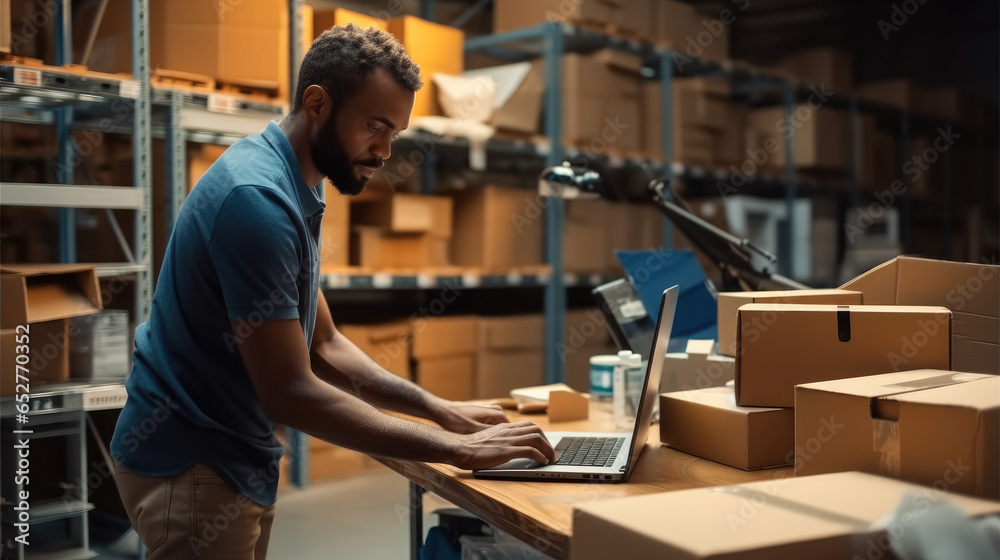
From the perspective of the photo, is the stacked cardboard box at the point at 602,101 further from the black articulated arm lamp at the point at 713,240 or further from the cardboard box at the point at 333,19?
the black articulated arm lamp at the point at 713,240

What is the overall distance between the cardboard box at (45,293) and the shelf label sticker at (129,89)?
59 centimetres

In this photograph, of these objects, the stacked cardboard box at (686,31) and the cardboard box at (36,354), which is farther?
the stacked cardboard box at (686,31)

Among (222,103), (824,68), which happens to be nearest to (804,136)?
(824,68)

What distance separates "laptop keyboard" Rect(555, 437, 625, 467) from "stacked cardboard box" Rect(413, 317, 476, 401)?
7.08 feet

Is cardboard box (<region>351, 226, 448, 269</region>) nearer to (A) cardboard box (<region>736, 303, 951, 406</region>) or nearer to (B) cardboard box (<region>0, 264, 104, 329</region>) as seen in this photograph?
(B) cardboard box (<region>0, 264, 104, 329</region>)

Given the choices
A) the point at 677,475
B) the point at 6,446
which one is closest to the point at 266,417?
the point at 677,475

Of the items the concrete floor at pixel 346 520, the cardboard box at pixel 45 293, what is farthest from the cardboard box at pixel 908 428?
the cardboard box at pixel 45 293

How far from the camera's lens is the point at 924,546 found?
2.86 ft

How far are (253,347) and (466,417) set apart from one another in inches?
21.0

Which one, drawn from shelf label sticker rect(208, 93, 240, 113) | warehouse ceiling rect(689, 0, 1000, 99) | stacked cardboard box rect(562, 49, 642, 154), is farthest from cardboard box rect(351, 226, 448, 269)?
warehouse ceiling rect(689, 0, 1000, 99)

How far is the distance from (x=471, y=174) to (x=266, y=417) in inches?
134

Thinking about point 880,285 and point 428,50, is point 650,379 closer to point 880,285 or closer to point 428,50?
point 880,285

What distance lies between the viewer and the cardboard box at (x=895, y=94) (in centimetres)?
599

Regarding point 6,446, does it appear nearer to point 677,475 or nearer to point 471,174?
point 677,475
